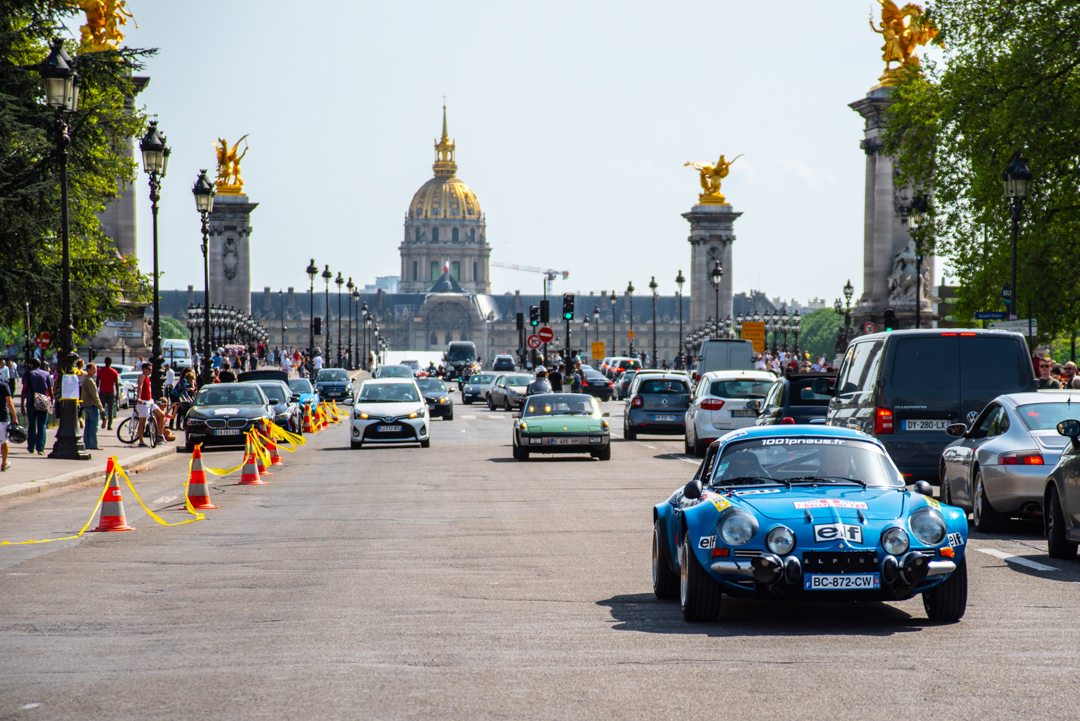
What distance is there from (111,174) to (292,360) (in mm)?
44390

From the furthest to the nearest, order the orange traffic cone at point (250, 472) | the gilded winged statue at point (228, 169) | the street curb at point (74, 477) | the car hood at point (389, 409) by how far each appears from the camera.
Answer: the gilded winged statue at point (228, 169) → the car hood at point (389, 409) → the orange traffic cone at point (250, 472) → the street curb at point (74, 477)

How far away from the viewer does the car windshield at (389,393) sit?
1474 inches

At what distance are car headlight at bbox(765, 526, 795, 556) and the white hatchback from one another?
20.8 metres

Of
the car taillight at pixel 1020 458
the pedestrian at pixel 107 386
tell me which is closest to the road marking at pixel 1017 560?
the car taillight at pixel 1020 458

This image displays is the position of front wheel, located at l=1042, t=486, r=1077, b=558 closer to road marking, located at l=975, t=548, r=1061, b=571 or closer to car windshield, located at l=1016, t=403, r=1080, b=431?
road marking, located at l=975, t=548, r=1061, b=571

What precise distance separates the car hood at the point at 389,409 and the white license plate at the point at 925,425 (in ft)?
57.6

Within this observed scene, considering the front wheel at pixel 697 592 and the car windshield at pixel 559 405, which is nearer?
the front wheel at pixel 697 592

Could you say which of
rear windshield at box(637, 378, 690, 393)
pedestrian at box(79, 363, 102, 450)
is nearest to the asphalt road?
pedestrian at box(79, 363, 102, 450)

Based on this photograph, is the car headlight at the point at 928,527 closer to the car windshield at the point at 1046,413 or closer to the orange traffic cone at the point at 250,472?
the car windshield at the point at 1046,413

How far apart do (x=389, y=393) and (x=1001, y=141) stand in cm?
1446

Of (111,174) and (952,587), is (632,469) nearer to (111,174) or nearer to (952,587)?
(952,587)

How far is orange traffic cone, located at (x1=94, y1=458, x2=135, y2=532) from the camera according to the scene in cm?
1745

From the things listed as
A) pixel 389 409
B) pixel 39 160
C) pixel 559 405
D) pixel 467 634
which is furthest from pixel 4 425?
pixel 467 634

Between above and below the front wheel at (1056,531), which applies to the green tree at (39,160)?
above
